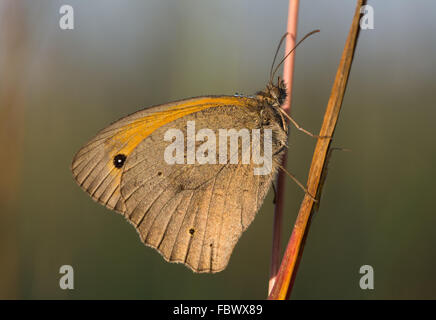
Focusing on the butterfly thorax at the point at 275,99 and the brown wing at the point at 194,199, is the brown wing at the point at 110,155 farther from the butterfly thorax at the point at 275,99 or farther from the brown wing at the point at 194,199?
the butterfly thorax at the point at 275,99

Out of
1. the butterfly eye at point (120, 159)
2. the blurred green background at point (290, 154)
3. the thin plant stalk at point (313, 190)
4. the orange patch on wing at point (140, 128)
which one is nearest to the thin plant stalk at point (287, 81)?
the thin plant stalk at point (313, 190)

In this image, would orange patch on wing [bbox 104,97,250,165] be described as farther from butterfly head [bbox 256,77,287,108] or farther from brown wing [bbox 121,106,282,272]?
butterfly head [bbox 256,77,287,108]

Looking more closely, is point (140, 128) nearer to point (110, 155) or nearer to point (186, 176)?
point (110, 155)

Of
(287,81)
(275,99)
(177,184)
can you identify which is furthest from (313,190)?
(177,184)

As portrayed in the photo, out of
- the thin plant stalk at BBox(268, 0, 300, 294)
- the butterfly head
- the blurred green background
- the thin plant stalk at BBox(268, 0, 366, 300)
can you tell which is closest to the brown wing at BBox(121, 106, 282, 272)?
the butterfly head

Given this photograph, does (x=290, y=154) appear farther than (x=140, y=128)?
Yes

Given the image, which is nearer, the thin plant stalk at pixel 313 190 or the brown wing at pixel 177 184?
the thin plant stalk at pixel 313 190
